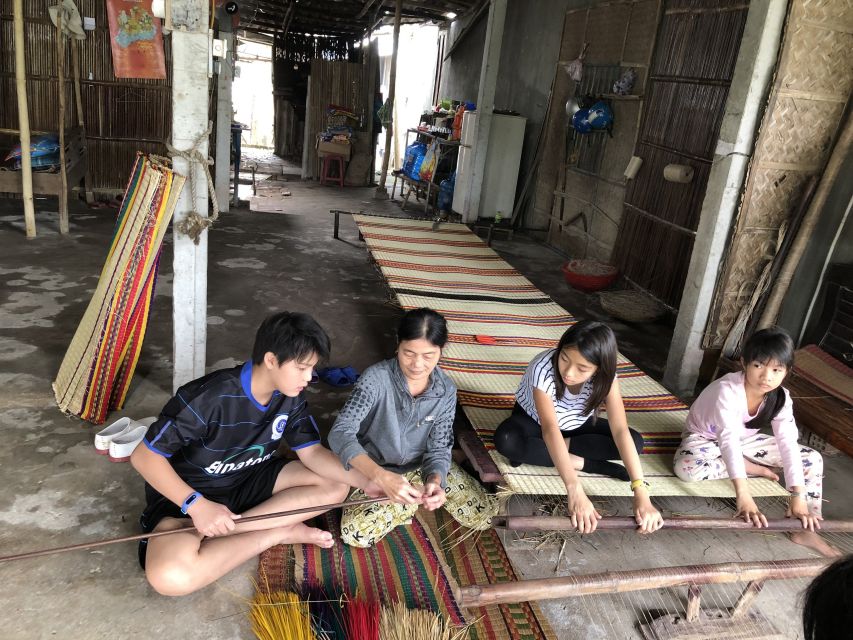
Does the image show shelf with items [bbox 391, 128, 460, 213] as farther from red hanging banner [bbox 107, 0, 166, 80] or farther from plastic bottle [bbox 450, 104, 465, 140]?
red hanging banner [bbox 107, 0, 166, 80]

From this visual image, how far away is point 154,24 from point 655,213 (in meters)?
4.59

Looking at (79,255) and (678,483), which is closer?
(678,483)

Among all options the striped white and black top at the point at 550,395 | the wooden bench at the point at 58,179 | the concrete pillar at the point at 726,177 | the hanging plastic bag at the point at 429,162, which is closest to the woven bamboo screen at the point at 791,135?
the concrete pillar at the point at 726,177

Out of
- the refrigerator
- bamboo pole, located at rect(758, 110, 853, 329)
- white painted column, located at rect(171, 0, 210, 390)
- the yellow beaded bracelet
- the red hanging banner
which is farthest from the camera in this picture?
the refrigerator

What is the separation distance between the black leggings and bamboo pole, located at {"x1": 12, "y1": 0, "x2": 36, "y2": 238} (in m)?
4.67

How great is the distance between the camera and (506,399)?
2.85m

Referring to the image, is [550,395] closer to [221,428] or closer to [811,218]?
[221,428]

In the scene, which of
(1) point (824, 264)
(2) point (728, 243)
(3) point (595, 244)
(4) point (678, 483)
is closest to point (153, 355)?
(4) point (678, 483)

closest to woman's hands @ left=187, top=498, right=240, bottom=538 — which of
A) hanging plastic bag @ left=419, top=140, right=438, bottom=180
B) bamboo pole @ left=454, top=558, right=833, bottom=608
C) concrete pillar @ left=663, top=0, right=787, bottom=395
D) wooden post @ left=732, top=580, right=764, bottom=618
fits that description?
bamboo pole @ left=454, top=558, right=833, bottom=608

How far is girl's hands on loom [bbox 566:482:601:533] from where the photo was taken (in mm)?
1989

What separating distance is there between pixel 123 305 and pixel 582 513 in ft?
6.66

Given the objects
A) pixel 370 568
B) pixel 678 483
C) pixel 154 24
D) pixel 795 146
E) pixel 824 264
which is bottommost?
pixel 370 568

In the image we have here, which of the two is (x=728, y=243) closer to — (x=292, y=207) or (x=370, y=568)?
(x=370, y=568)

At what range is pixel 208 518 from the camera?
175 centimetres
